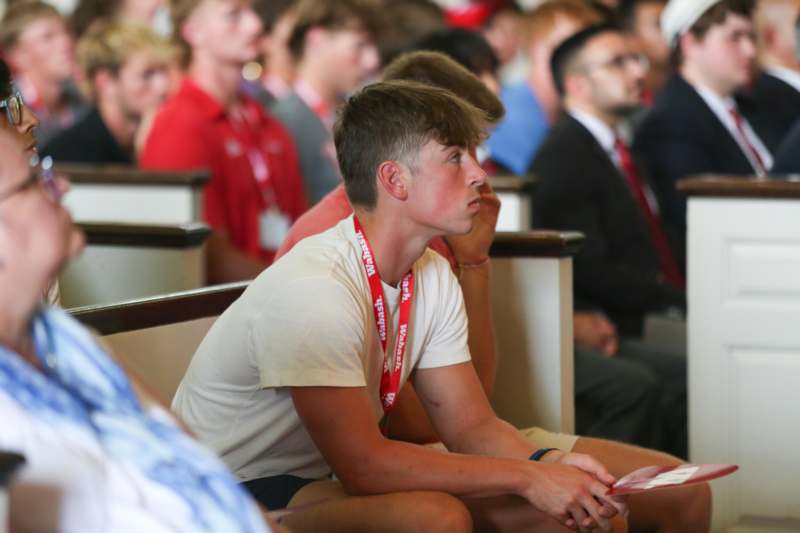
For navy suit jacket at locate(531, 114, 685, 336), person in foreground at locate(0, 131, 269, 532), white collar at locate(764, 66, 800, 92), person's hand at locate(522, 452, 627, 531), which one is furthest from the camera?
white collar at locate(764, 66, 800, 92)

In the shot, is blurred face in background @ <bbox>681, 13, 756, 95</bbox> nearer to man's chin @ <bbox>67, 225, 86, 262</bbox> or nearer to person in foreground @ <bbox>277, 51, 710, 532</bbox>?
person in foreground @ <bbox>277, 51, 710, 532</bbox>

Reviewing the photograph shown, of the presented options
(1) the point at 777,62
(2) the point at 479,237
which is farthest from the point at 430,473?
A: (1) the point at 777,62

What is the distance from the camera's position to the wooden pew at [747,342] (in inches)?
133

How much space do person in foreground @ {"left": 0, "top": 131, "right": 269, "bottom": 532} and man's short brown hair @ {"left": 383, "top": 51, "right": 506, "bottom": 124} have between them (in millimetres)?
1454

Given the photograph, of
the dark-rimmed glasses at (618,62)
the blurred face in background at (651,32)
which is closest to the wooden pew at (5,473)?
the dark-rimmed glasses at (618,62)

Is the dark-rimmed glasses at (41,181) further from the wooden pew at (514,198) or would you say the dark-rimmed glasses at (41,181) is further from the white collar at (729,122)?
the white collar at (729,122)

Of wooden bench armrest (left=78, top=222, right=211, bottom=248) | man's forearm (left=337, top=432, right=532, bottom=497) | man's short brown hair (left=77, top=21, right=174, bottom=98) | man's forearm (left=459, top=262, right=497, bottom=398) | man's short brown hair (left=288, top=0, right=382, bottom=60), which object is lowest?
man's forearm (left=337, top=432, right=532, bottom=497)

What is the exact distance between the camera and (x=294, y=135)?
5648 mm

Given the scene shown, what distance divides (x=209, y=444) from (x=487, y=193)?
0.87m

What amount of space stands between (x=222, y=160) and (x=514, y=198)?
50.7 inches

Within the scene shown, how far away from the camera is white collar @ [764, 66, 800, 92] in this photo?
19.8 ft

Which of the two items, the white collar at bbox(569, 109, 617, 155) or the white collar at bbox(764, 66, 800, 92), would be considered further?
the white collar at bbox(764, 66, 800, 92)

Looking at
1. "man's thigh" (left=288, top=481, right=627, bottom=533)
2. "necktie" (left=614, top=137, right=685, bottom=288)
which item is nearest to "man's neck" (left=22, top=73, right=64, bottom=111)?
"necktie" (left=614, top=137, right=685, bottom=288)

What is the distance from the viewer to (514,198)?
410 centimetres
